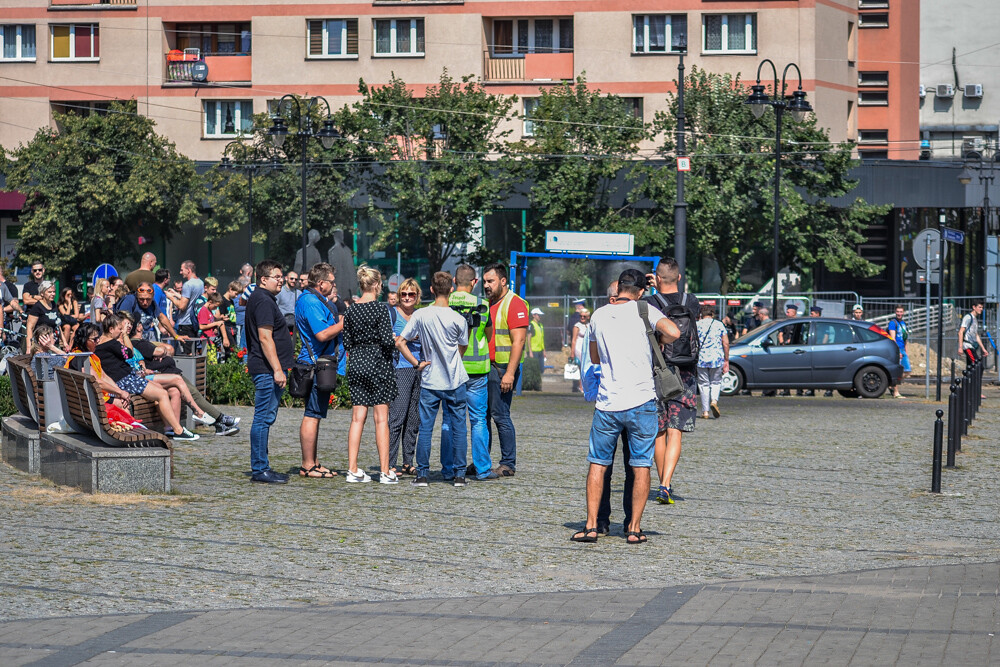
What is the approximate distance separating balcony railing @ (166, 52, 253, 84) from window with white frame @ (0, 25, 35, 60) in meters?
5.12

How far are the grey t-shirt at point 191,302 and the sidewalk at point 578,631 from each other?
46.2 ft

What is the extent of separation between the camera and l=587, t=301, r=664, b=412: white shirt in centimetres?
880

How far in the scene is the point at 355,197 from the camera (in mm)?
43781

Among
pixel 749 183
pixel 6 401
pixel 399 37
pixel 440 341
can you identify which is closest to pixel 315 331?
pixel 440 341

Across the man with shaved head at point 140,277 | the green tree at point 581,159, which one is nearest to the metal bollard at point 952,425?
the man with shaved head at point 140,277

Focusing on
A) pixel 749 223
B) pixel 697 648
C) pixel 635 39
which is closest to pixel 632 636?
pixel 697 648

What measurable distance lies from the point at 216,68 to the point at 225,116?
1.72 m

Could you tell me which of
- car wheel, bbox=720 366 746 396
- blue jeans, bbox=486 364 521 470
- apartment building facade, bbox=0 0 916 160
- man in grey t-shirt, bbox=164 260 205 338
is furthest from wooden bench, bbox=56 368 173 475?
apartment building facade, bbox=0 0 916 160

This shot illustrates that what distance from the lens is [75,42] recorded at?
50812 mm

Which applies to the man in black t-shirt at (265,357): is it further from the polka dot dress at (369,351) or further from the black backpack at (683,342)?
the black backpack at (683,342)

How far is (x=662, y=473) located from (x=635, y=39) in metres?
38.9

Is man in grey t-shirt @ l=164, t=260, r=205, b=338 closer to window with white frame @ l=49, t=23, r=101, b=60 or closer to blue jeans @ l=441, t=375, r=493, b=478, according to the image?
blue jeans @ l=441, t=375, r=493, b=478

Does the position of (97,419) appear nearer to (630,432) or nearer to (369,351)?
(369,351)

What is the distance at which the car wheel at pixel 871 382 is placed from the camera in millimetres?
24812
